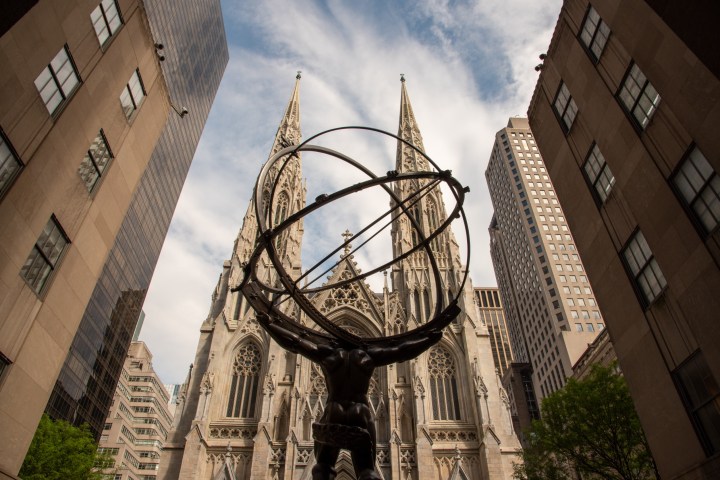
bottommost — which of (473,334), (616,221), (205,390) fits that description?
(616,221)

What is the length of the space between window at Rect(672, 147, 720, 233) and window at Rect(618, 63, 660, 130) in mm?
2006

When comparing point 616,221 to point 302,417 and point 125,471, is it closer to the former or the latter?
point 302,417

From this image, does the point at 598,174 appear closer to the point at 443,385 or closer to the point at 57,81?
the point at 57,81

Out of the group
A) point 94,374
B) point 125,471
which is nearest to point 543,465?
point 94,374

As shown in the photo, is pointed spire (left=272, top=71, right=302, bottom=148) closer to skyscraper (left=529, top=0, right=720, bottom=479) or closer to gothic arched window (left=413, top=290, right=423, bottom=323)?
gothic arched window (left=413, top=290, right=423, bottom=323)

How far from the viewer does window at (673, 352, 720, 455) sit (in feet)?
36.5

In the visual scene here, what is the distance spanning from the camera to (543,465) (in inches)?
847

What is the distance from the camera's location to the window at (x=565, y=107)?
17.8 metres

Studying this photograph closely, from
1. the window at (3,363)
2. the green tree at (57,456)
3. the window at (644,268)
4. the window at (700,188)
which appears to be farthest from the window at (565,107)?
the green tree at (57,456)

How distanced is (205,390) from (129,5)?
2275cm

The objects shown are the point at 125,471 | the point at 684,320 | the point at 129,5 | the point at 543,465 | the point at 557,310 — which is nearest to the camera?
the point at 684,320

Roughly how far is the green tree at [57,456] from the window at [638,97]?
26128 millimetres

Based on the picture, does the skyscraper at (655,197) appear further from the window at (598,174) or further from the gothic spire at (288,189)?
the gothic spire at (288,189)

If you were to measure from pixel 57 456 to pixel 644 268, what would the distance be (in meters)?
25.0
